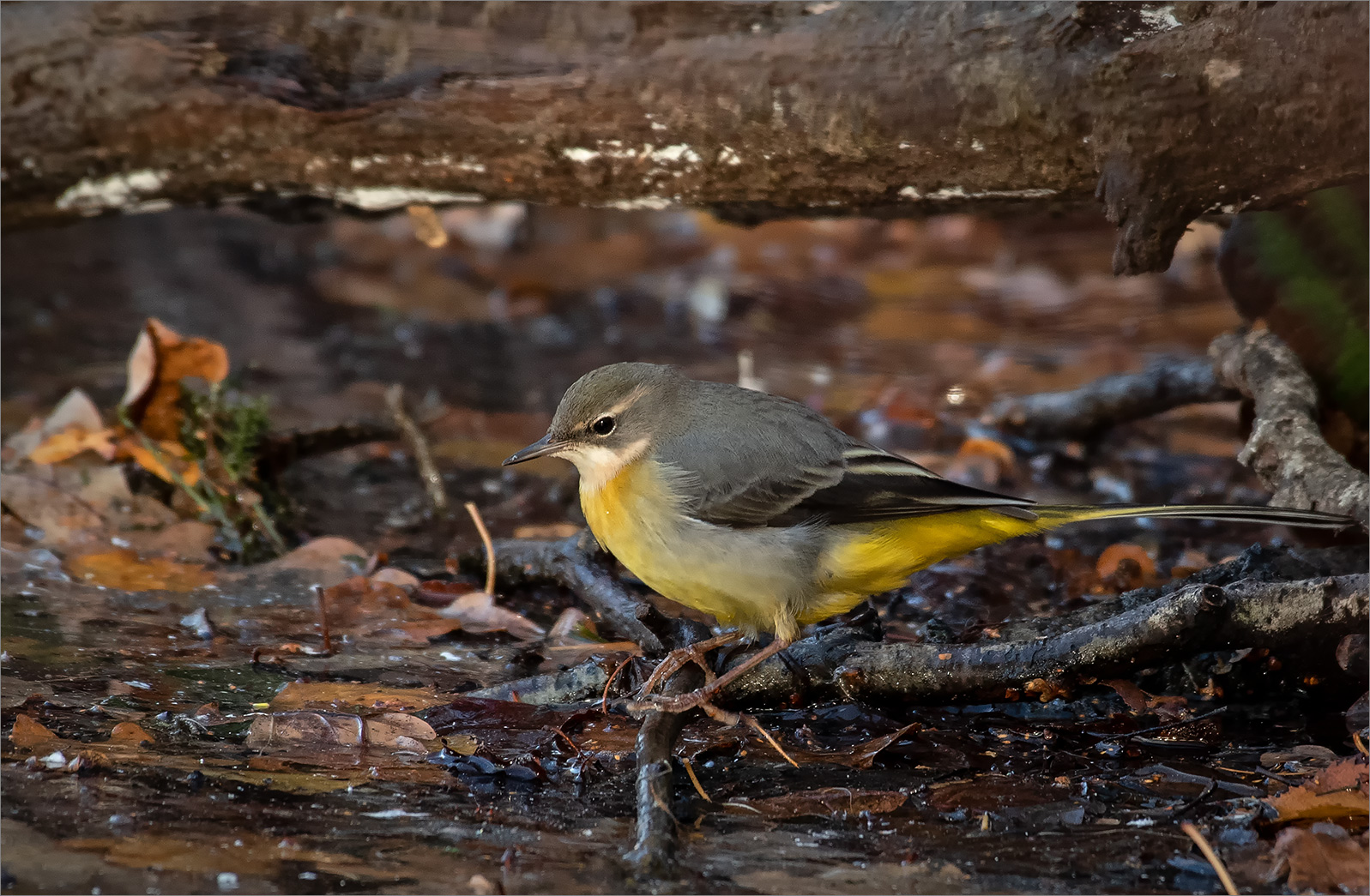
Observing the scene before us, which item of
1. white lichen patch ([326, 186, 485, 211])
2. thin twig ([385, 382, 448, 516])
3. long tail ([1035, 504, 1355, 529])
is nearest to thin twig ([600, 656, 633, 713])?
long tail ([1035, 504, 1355, 529])

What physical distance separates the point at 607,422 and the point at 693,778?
1.64 metres

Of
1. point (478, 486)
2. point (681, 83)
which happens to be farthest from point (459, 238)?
point (681, 83)

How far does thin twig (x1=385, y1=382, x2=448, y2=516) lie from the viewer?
6027 mm

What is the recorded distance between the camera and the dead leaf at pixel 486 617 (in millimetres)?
4754

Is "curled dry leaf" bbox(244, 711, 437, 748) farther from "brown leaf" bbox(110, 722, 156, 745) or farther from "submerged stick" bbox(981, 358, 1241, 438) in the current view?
"submerged stick" bbox(981, 358, 1241, 438)

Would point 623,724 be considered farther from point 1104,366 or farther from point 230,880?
point 1104,366

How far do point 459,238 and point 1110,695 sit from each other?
9.16 metres

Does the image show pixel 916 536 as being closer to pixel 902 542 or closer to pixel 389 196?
pixel 902 542

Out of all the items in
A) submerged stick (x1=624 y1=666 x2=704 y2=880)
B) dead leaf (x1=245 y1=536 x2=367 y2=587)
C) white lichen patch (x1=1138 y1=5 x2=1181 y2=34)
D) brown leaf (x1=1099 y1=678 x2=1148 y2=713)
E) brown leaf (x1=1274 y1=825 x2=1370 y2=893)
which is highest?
white lichen patch (x1=1138 y1=5 x2=1181 y2=34)

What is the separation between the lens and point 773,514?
442 centimetres

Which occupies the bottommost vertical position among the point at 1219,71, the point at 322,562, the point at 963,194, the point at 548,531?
the point at 548,531

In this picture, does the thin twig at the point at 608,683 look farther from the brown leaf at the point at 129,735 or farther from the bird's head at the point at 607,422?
the brown leaf at the point at 129,735

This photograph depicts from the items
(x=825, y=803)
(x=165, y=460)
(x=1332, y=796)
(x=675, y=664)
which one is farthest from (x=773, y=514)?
(x=165, y=460)

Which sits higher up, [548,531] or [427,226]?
[427,226]
